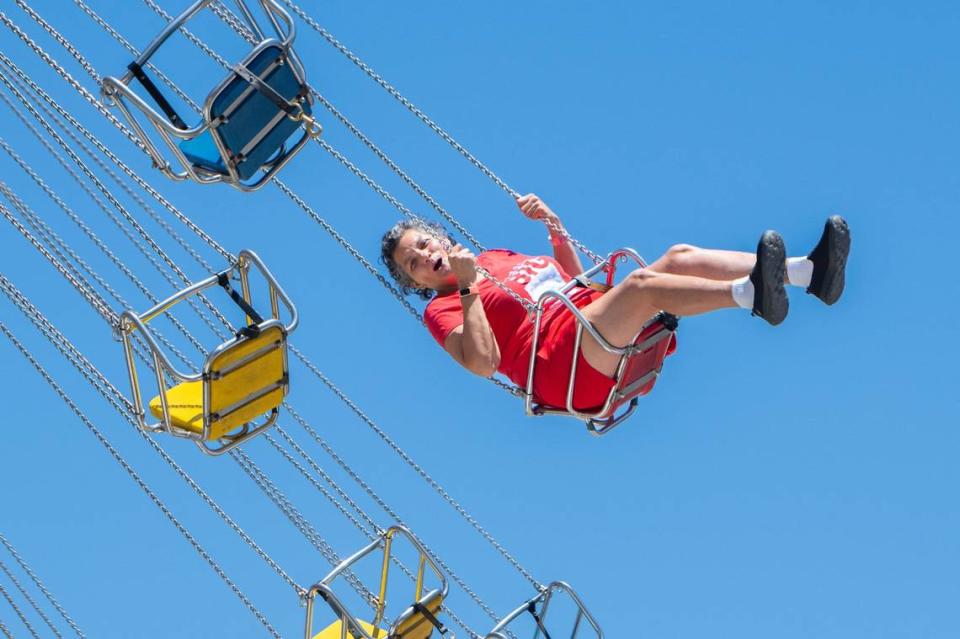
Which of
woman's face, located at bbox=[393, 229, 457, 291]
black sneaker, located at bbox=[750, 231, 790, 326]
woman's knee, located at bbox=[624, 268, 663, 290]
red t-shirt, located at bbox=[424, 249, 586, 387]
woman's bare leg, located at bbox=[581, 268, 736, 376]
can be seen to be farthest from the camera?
woman's face, located at bbox=[393, 229, 457, 291]

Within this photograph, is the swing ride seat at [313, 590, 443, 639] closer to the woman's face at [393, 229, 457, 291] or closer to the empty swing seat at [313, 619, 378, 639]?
the empty swing seat at [313, 619, 378, 639]

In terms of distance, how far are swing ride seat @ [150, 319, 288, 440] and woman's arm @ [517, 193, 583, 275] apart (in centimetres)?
182

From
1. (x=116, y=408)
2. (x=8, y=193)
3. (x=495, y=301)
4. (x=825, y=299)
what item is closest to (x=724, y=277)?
(x=825, y=299)

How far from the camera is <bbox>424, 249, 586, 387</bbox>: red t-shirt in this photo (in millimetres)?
9836

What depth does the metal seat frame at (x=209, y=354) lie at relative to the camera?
8891 millimetres

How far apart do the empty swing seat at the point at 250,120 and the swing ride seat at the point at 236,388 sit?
2.72 ft

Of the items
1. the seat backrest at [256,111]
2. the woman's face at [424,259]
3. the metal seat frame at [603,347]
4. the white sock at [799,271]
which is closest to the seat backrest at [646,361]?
the metal seat frame at [603,347]

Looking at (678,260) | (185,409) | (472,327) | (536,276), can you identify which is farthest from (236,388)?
(678,260)

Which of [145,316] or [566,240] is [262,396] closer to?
[145,316]

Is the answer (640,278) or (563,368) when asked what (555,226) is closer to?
(563,368)

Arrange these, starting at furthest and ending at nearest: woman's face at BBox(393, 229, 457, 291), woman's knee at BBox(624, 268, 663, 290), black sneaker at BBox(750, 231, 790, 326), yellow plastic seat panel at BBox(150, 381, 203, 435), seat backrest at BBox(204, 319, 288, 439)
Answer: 1. woman's face at BBox(393, 229, 457, 291)
2. yellow plastic seat panel at BBox(150, 381, 203, 435)
3. seat backrest at BBox(204, 319, 288, 439)
4. woman's knee at BBox(624, 268, 663, 290)
5. black sneaker at BBox(750, 231, 790, 326)

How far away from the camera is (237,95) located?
357 inches

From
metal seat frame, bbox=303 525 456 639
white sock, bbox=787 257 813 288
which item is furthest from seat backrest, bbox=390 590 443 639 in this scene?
white sock, bbox=787 257 813 288

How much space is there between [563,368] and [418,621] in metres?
1.93
